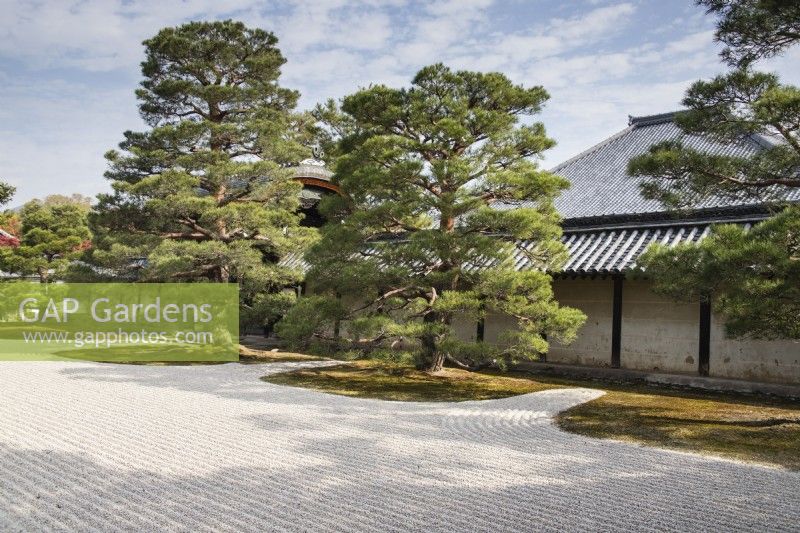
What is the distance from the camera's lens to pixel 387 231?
411 inches

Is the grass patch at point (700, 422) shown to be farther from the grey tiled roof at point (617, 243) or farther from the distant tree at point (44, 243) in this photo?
the distant tree at point (44, 243)

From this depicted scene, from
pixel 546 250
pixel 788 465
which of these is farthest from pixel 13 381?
pixel 788 465

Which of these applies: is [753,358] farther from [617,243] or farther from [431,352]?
[431,352]

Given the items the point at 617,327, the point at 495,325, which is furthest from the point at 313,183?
the point at 617,327

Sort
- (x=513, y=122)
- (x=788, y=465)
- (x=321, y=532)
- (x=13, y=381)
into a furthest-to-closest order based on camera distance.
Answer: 1. (x=513, y=122)
2. (x=13, y=381)
3. (x=788, y=465)
4. (x=321, y=532)

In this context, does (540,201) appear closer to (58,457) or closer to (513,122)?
(513,122)

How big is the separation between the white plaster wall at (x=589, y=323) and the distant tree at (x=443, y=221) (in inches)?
84.2

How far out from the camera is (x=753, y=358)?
34.4 feet

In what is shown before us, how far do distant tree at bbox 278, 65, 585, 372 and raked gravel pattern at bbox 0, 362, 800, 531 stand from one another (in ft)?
6.68

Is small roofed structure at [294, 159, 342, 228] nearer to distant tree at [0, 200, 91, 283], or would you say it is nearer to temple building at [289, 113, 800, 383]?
temple building at [289, 113, 800, 383]

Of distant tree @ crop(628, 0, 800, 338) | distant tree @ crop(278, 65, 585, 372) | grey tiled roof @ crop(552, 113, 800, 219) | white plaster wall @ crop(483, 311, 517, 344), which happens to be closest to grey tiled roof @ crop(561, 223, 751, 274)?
grey tiled roof @ crop(552, 113, 800, 219)

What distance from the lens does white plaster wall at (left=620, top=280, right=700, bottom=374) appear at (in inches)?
438

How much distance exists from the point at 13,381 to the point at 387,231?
6.25m

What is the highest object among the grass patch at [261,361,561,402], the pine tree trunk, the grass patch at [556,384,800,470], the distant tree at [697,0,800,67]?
the distant tree at [697,0,800,67]
